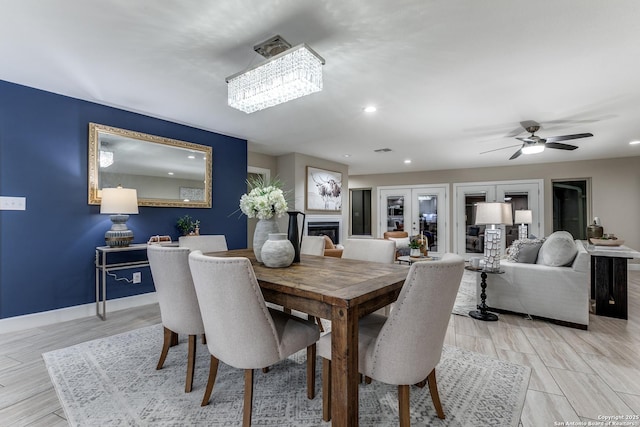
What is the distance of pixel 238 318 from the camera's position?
1.42 meters

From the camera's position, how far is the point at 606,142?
4906 mm

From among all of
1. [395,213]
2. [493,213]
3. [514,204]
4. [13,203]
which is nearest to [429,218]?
[395,213]

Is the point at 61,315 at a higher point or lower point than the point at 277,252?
lower

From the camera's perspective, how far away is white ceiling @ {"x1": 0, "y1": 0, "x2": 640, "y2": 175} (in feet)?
6.00

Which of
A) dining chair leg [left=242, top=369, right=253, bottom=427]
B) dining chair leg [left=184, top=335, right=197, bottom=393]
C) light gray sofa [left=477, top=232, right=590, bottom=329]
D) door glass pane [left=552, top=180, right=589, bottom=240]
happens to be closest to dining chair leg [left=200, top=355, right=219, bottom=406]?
dining chair leg [left=184, top=335, right=197, bottom=393]

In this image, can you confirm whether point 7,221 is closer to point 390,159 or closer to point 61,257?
point 61,257

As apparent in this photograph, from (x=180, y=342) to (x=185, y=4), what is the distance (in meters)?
2.54

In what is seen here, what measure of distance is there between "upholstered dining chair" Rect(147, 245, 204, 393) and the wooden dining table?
0.43 meters

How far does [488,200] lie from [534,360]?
19.0 feet

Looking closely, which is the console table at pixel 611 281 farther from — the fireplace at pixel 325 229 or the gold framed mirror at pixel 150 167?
the gold framed mirror at pixel 150 167

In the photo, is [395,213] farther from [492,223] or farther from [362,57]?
[362,57]

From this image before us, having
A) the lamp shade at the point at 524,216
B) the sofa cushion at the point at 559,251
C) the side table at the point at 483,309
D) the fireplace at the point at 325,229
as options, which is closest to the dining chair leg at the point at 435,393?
the side table at the point at 483,309

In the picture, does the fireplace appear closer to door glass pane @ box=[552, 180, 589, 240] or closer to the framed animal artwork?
the framed animal artwork

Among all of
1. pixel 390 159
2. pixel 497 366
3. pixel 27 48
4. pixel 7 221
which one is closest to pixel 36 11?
pixel 27 48
